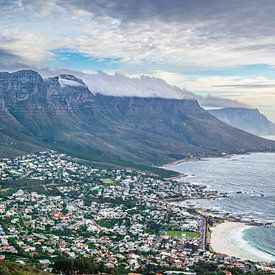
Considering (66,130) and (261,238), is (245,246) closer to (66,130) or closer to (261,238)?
(261,238)

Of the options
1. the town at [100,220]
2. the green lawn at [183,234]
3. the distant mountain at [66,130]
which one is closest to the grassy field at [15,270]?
the town at [100,220]

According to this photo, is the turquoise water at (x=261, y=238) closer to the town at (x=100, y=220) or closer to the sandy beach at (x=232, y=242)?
the sandy beach at (x=232, y=242)

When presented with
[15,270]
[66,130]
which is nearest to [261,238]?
[15,270]

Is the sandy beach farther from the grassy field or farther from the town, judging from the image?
the grassy field

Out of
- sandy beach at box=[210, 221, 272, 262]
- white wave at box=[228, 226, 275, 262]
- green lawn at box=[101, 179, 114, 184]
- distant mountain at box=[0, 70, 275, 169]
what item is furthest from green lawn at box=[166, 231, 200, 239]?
distant mountain at box=[0, 70, 275, 169]

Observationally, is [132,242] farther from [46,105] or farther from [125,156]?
[46,105]

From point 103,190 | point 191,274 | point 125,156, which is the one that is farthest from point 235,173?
point 191,274

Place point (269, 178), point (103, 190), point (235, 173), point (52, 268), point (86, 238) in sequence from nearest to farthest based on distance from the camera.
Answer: point (52, 268) → point (86, 238) → point (103, 190) → point (269, 178) → point (235, 173)
